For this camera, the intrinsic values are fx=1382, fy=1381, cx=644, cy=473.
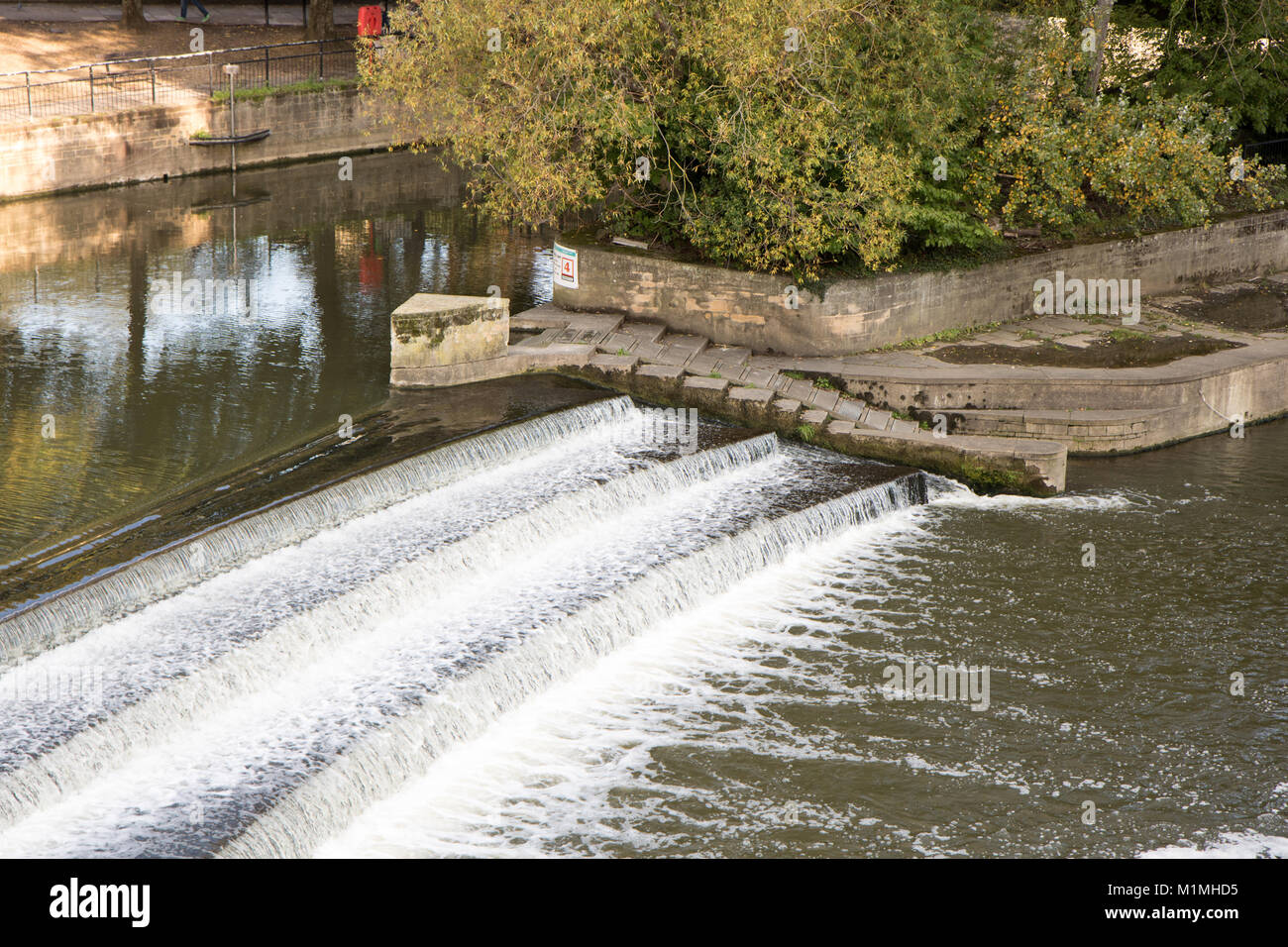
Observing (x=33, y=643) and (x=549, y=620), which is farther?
(x=549, y=620)

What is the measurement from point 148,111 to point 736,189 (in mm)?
15005

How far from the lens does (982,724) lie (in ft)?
37.7

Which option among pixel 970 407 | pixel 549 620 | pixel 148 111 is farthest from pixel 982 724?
pixel 148 111

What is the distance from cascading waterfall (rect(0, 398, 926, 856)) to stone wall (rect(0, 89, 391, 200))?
1527 centimetres

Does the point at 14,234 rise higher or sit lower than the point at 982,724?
higher

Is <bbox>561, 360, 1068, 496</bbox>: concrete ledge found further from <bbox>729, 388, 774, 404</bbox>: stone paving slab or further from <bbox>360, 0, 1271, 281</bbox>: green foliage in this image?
<bbox>360, 0, 1271, 281</bbox>: green foliage

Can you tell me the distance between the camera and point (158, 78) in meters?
30.0

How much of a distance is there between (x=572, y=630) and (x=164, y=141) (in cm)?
2024

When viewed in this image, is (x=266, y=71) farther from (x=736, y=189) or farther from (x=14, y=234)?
(x=736, y=189)

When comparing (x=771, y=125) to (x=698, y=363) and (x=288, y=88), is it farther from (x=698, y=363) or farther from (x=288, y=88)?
(x=288, y=88)

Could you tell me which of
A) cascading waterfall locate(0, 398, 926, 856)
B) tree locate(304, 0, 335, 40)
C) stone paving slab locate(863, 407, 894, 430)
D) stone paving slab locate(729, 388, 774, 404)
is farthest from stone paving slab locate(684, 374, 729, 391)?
tree locate(304, 0, 335, 40)

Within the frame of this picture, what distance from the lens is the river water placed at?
32.7 feet

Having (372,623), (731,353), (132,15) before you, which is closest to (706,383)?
(731,353)

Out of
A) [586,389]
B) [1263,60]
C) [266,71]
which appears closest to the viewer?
[586,389]
